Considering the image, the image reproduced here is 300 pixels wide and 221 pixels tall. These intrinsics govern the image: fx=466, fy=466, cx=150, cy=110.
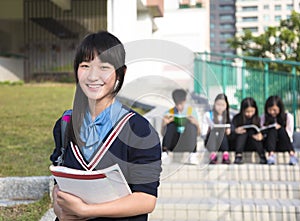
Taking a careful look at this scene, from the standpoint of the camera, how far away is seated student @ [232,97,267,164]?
429 cm

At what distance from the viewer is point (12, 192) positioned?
3264 millimetres

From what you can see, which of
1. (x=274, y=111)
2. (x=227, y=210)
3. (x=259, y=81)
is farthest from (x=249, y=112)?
(x=259, y=81)

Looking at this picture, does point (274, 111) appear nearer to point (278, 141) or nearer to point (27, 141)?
point (278, 141)

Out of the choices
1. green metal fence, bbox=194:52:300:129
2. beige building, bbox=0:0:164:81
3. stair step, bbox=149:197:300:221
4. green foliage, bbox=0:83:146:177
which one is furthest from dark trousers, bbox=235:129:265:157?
beige building, bbox=0:0:164:81

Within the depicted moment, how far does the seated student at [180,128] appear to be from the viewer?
145 cm

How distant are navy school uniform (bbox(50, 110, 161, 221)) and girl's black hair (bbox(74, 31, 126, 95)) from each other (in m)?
0.11

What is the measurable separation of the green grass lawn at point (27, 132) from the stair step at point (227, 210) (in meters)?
0.95

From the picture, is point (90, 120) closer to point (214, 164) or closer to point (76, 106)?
point (76, 106)

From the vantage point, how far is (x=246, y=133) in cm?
437

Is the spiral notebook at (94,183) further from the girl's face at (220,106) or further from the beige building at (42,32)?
the beige building at (42,32)

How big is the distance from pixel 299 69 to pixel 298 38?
10.2m

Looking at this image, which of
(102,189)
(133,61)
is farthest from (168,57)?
(102,189)

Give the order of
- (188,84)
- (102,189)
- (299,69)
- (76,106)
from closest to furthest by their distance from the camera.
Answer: (102,189) < (76,106) < (188,84) < (299,69)

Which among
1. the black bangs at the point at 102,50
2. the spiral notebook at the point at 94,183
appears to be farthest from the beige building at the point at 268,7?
the spiral notebook at the point at 94,183
